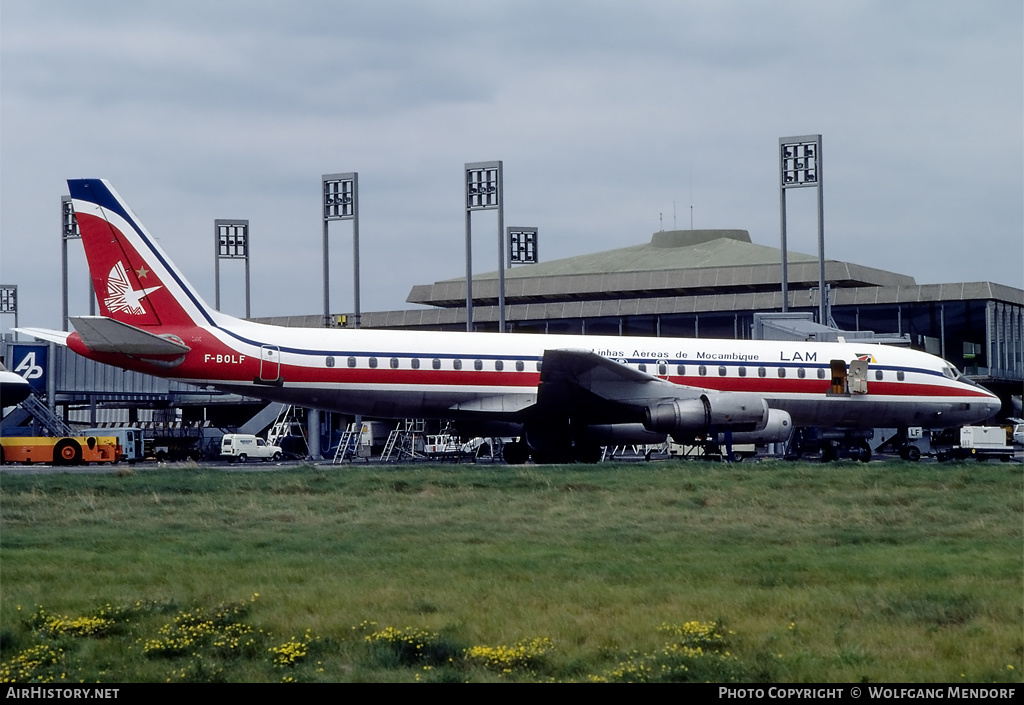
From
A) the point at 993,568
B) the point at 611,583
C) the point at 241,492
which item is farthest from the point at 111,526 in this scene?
the point at 993,568

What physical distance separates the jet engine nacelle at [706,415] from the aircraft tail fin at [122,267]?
12572 mm

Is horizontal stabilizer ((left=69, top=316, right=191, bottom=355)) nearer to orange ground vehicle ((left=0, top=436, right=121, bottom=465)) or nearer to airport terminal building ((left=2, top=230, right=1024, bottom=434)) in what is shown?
orange ground vehicle ((left=0, top=436, right=121, bottom=465))

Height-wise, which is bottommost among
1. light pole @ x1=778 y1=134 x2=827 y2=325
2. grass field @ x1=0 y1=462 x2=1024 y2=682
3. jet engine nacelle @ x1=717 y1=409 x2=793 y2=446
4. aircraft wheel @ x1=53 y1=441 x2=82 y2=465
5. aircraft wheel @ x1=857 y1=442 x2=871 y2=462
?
aircraft wheel @ x1=53 y1=441 x2=82 y2=465

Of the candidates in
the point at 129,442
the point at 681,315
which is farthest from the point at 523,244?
the point at 129,442

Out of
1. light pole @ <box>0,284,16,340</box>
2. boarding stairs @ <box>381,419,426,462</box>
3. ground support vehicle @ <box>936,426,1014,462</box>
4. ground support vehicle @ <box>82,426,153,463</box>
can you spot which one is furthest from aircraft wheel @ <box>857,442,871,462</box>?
light pole @ <box>0,284,16,340</box>

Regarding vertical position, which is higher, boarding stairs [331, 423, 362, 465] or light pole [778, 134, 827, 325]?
light pole [778, 134, 827, 325]

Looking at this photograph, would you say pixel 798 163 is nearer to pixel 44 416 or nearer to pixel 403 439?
pixel 403 439

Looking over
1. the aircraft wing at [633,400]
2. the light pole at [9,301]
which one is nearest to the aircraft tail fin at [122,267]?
the aircraft wing at [633,400]

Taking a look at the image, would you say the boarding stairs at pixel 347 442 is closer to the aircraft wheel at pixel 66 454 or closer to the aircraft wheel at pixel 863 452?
the aircraft wheel at pixel 66 454

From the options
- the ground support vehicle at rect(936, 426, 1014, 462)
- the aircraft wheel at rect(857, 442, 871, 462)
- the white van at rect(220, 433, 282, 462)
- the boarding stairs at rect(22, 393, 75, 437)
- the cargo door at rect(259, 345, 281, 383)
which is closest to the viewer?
the cargo door at rect(259, 345, 281, 383)

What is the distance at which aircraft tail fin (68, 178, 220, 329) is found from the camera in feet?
107

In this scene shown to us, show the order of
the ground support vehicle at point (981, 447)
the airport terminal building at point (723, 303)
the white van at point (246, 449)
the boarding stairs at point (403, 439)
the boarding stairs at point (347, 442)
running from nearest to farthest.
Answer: the ground support vehicle at point (981, 447) → the boarding stairs at point (403, 439) → the boarding stairs at point (347, 442) → the white van at point (246, 449) → the airport terminal building at point (723, 303)

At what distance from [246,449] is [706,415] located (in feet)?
98.4

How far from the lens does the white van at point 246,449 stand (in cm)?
5588
